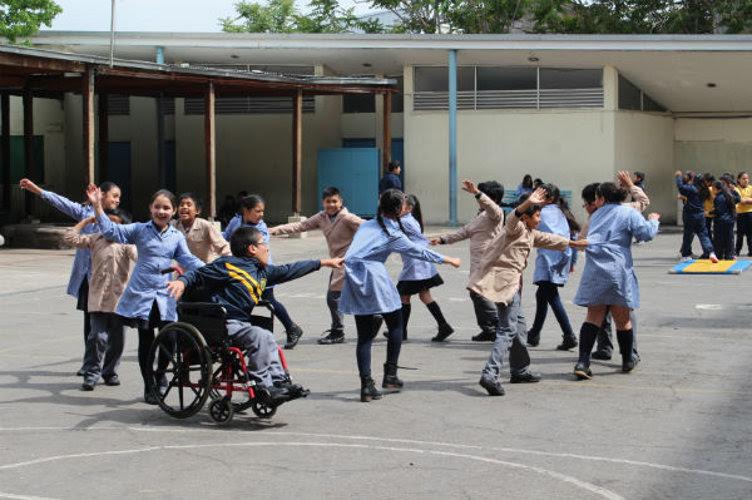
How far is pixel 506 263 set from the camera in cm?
1031

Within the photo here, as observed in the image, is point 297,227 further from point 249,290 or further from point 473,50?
point 473,50

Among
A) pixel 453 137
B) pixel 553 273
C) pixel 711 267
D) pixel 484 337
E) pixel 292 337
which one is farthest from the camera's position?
pixel 453 137

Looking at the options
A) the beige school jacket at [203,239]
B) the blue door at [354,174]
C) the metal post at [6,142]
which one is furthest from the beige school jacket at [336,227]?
the blue door at [354,174]

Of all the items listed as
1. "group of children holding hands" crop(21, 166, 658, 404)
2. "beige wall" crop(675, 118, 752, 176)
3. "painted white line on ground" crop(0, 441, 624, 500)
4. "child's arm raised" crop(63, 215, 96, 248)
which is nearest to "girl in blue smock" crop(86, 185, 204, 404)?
"group of children holding hands" crop(21, 166, 658, 404)

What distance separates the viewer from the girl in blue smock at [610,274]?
34.1 feet

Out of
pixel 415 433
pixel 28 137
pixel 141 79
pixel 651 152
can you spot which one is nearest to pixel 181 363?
pixel 415 433

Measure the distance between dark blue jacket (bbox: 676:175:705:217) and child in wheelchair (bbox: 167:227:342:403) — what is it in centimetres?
1483

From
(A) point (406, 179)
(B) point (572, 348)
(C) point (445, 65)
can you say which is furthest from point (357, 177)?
(B) point (572, 348)

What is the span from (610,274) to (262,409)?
10.8 ft

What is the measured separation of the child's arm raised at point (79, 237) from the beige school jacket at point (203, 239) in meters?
1.08

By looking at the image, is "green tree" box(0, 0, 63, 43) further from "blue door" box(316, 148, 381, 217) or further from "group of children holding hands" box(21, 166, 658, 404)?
"group of children holding hands" box(21, 166, 658, 404)

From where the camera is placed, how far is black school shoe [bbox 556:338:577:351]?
40.1 ft

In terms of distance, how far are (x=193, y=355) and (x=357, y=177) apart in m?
25.4

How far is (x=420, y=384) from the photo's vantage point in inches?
405
